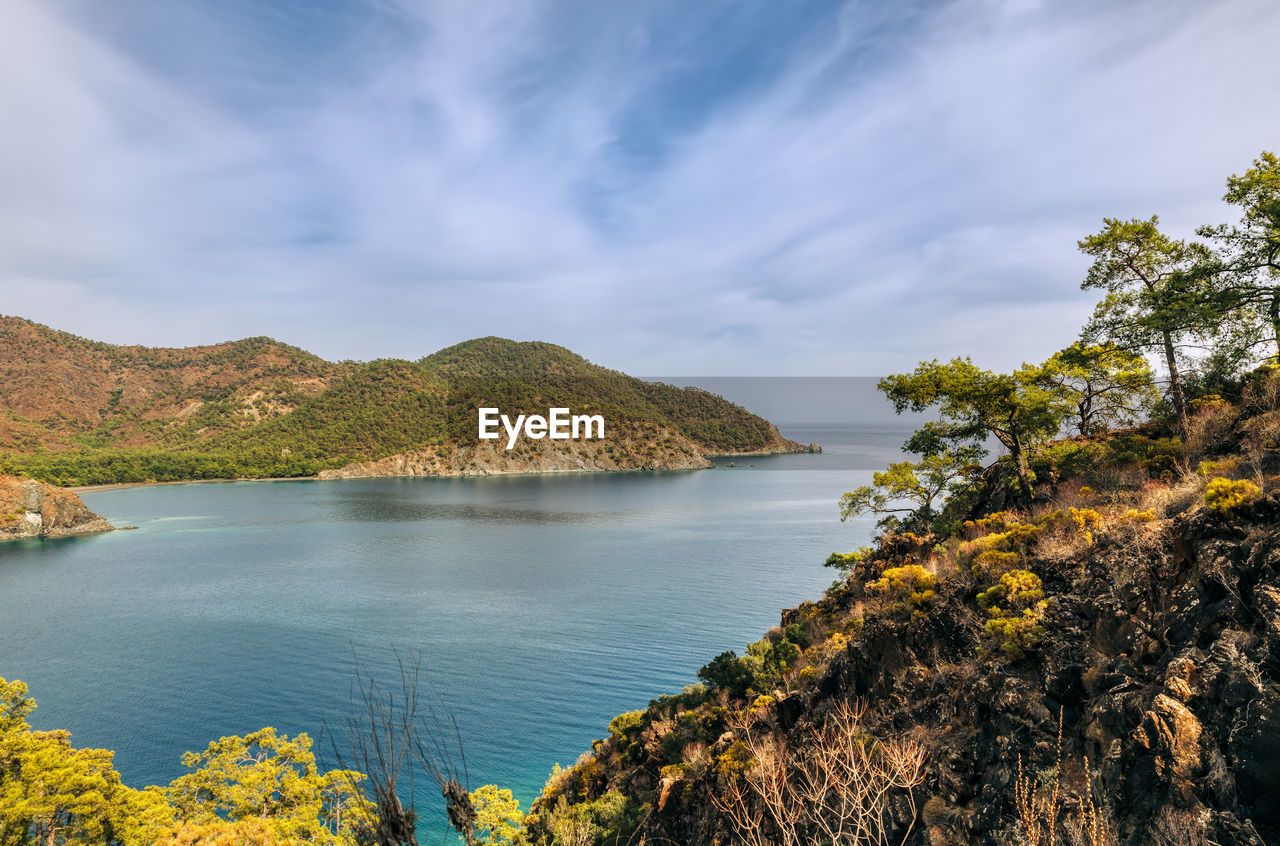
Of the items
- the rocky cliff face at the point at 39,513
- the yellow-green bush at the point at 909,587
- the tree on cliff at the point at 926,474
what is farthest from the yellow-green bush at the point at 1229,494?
the rocky cliff face at the point at 39,513

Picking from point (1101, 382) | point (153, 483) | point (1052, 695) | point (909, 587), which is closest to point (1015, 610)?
point (1052, 695)

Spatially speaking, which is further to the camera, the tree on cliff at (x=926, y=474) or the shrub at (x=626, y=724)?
the tree on cliff at (x=926, y=474)

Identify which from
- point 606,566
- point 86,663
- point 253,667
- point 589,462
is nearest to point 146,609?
point 86,663

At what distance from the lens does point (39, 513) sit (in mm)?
81750

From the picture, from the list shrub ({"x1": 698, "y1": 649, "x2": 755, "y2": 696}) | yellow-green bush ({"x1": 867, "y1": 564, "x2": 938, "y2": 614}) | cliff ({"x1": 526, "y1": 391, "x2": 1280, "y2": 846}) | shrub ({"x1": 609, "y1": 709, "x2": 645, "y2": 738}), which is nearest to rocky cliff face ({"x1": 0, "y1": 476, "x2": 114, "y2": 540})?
→ shrub ({"x1": 609, "y1": 709, "x2": 645, "y2": 738})

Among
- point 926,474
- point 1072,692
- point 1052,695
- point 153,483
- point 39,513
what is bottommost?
point 39,513

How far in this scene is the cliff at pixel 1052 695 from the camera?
6516 mm

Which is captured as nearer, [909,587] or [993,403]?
[909,587]

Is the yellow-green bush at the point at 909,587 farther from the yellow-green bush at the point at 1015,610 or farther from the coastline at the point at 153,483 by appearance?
the coastline at the point at 153,483

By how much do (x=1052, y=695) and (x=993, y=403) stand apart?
12.9 meters

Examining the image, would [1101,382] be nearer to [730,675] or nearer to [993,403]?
[993,403]

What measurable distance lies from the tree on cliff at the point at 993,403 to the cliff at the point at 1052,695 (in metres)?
1.65

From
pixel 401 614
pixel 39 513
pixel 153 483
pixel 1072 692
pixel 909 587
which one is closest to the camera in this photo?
pixel 1072 692

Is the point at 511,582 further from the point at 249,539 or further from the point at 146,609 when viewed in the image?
the point at 249,539
